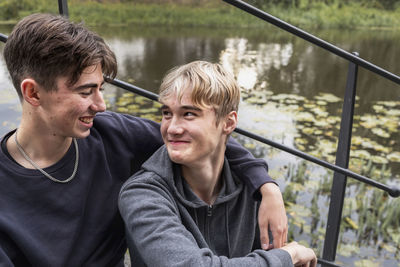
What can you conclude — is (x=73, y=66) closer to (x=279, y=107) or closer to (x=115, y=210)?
(x=115, y=210)

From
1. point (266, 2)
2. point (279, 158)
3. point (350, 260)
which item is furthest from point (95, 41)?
point (266, 2)

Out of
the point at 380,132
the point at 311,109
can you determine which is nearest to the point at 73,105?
the point at 380,132

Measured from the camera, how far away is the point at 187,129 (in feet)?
3.52

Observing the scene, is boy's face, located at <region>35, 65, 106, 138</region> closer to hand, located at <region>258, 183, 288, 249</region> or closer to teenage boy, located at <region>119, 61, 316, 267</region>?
teenage boy, located at <region>119, 61, 316, 267</region>

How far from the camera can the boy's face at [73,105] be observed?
1021 mm

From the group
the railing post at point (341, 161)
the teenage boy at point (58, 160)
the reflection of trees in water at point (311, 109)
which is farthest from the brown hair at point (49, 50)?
the reflection of trees in water at point (311, 109)

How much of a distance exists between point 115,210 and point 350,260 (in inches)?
77.6

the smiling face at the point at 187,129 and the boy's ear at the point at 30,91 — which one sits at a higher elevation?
the boy's ear at the point at 30,91

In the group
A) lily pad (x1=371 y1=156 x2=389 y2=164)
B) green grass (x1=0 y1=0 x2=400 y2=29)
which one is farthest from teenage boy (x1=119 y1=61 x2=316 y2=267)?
green grass (x1=0 y1=0 x2=400 y2=29)

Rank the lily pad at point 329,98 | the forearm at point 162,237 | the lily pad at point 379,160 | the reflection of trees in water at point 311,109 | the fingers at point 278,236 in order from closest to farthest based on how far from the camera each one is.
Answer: the forearm at point 162,237 < the fingers at point 278,236 < the reflection of trees in water at point 311,109 < the lily pad at point 379,160 < the lily pad at point 329,98

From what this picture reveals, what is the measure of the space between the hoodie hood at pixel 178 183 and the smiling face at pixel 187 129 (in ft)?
0.17

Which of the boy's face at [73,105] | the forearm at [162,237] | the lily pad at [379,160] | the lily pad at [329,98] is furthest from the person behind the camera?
the lily pad at [329,98]

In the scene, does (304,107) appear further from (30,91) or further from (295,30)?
(30,91)

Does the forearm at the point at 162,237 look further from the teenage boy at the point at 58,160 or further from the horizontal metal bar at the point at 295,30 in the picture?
the horizontal metal bar at the point at 295,30
